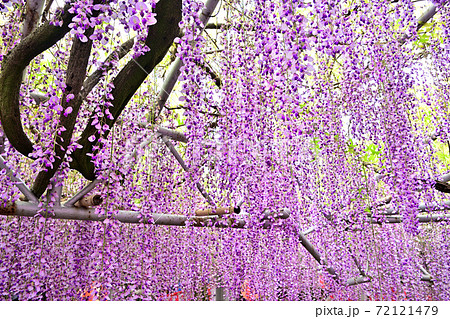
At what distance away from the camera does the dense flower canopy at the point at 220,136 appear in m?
1.87

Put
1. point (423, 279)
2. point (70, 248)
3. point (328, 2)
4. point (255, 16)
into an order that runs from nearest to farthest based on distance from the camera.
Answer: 1. point (328, 2)
2. point (255, 16)
3. point (70, 248)
4. point (423, 279)

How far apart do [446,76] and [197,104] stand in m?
3.24

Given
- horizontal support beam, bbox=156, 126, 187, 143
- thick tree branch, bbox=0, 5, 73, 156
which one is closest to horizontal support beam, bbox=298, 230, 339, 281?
horizontal support beam, bbox=156, 126, 187, 143

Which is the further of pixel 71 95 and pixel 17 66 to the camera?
pixel 71 95

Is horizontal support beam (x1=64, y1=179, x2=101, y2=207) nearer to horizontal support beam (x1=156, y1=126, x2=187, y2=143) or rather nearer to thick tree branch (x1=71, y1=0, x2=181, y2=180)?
thick tree branch (x1=71, y1=0, x2=181, y2=180)

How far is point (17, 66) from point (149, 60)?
2.50 feet

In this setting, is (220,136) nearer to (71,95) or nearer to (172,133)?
(172,133)

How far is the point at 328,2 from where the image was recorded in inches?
67.4

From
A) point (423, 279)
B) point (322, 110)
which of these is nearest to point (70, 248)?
point (322, 110)

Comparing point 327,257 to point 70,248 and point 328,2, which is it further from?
point 328,2

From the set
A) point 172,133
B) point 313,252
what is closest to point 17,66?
point 172,133

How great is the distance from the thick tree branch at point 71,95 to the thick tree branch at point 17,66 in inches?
4.5

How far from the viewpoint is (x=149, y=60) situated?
202 centimetres

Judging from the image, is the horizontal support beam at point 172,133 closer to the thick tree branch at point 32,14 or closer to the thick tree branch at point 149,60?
the thick tree branch at point 149,60
